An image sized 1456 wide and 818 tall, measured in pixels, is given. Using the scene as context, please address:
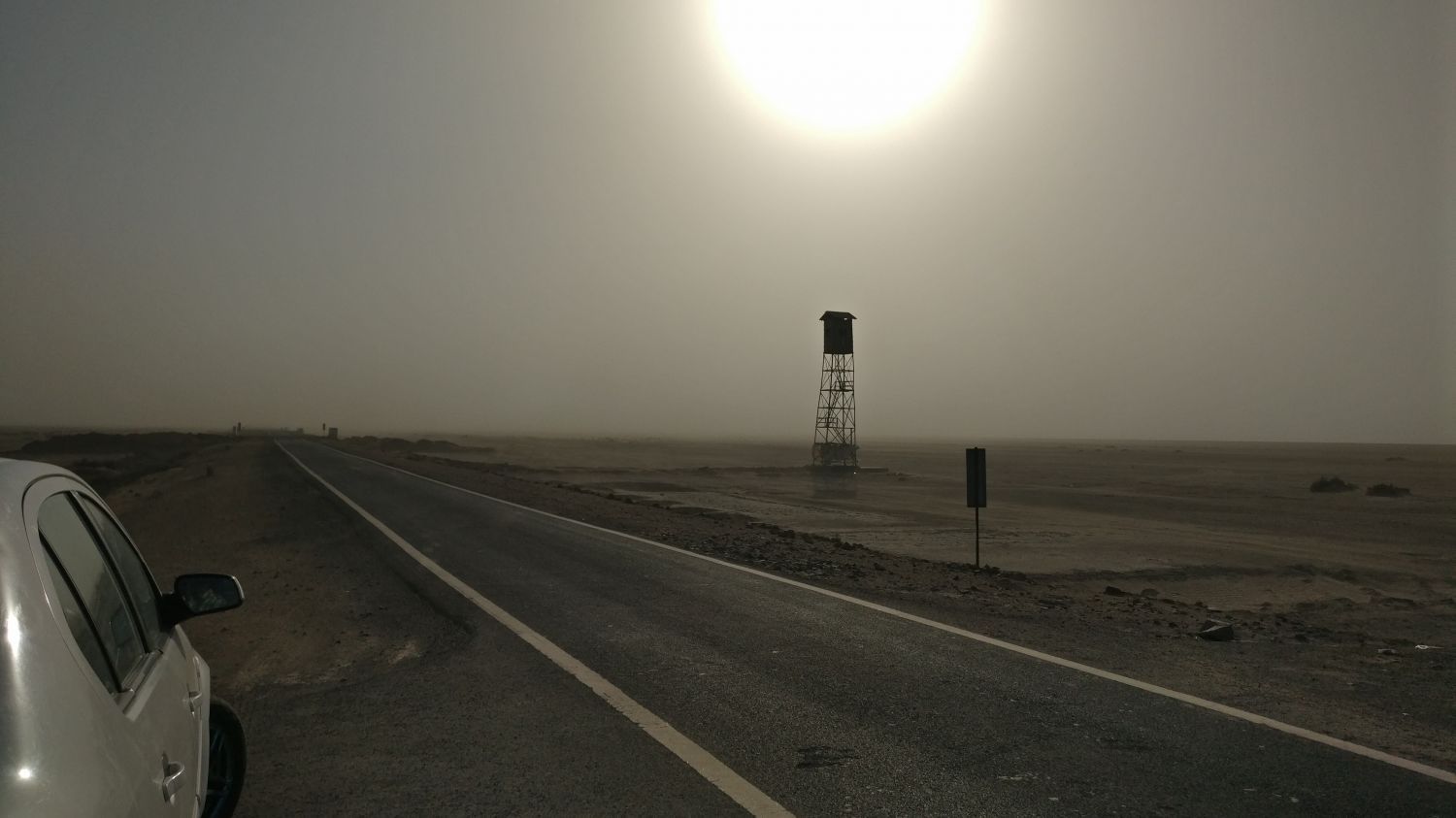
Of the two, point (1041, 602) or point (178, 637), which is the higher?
point (178, 637)

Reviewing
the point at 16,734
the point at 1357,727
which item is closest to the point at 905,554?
the point at 1357,727

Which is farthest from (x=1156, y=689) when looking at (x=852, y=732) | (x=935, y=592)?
(x=935, y=592)

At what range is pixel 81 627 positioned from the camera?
2328 mm

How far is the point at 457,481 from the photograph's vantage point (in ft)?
120

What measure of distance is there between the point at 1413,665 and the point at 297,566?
1410 cm

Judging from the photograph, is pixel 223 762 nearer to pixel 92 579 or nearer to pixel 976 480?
pixel 92 579

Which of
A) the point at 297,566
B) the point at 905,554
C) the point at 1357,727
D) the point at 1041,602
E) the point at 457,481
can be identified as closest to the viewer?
the point at 1357,727

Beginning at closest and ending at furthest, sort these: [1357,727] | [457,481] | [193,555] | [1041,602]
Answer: [1357,727], [1041,602], [193,555], [457,481]

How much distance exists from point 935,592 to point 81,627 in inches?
429

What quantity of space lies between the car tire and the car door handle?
1.85m

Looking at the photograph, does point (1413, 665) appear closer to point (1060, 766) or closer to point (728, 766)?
point (1060, 766)

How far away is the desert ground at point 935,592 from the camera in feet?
20.5

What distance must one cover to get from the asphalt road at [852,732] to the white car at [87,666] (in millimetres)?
1916

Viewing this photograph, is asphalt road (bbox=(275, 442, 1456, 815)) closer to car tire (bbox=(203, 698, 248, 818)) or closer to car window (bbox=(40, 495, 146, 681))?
car tire (bbox=(203, 698, 248, 818))
